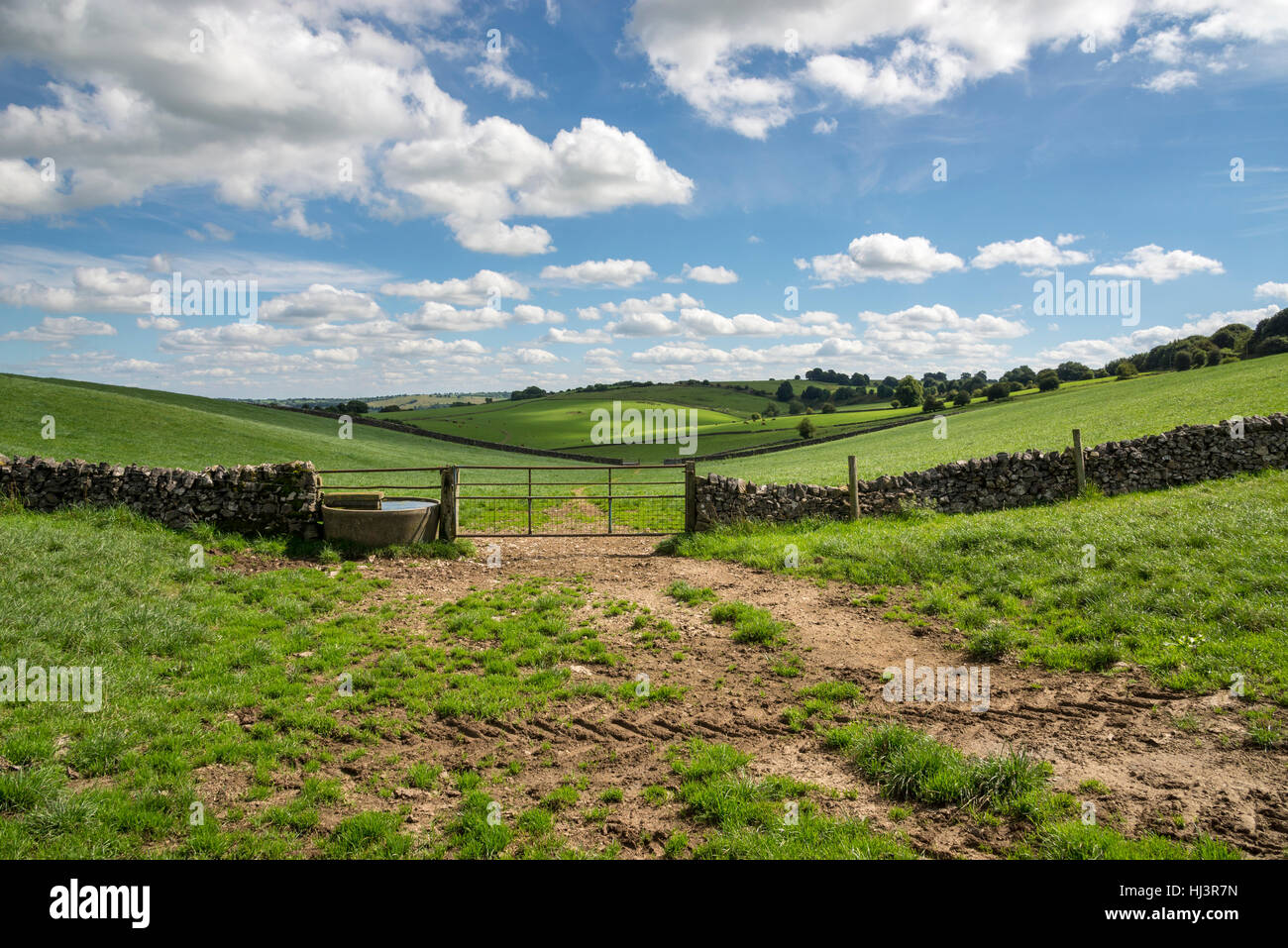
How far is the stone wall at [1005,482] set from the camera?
46.9 feet

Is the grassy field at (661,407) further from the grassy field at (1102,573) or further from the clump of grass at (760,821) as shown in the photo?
the clump of grass at (760,821)

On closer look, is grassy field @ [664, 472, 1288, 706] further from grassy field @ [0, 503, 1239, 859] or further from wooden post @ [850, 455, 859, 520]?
grassy field @ [0, 503, 1239, 859]

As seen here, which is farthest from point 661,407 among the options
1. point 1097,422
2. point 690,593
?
point 690,593

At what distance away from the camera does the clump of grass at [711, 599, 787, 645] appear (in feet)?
27.8

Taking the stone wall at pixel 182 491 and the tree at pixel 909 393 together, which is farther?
the tree at pixel 909 393

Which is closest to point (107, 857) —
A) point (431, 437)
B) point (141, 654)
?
point (141, 654)

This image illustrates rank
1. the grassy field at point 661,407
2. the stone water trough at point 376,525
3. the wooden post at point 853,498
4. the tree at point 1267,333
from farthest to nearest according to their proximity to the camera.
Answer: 1. the grassy field at point 661,407
2. the tree at point 1267,333
3. the wooden post at point 853,498
4. the stone water trough at point 376,525

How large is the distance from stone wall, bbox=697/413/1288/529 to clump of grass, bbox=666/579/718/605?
13.3 feet

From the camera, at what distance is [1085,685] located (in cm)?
657

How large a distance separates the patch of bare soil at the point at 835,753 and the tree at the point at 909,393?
267ft

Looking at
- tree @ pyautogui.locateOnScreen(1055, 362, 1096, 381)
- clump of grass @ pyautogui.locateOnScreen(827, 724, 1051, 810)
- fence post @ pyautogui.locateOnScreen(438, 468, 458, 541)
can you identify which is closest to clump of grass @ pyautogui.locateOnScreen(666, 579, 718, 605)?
clump of grass @ pyautogui.locateOnScreen(827, 724, 1051, 810)

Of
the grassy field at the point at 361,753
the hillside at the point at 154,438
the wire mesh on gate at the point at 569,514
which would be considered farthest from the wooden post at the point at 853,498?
the hillside at the point at 154,438

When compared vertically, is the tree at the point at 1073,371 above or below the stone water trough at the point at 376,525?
above

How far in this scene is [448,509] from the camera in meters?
13.6
